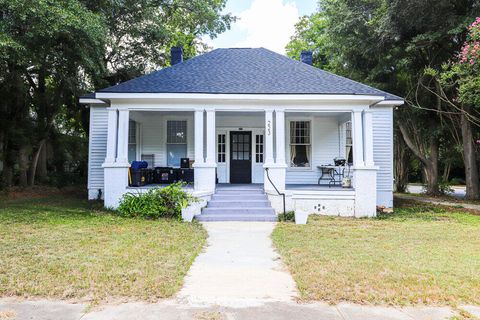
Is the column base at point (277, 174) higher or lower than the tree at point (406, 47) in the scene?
lower

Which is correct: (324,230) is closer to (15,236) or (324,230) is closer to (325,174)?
(325,174)

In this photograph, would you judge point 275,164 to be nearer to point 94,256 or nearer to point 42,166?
point 94,256

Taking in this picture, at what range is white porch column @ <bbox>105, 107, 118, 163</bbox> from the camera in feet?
34.2

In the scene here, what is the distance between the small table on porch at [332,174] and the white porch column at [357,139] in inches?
60.2

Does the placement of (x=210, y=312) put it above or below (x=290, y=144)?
below

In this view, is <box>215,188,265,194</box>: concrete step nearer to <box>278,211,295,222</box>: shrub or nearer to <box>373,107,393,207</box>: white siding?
<box>278,211,295,222</box>: shrub

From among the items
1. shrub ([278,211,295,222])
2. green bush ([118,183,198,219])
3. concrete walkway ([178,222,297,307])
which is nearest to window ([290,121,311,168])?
shrub ([278,211,295,222])

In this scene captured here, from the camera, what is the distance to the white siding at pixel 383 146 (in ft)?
39.9

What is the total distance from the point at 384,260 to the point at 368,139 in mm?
5918

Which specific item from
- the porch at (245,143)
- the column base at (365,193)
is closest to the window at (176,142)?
the porch at (245,143)

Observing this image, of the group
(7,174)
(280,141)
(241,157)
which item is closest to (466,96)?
(280,141)

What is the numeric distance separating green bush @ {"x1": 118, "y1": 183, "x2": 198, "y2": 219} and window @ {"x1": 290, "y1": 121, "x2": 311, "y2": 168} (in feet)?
16.8

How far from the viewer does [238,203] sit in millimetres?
9992

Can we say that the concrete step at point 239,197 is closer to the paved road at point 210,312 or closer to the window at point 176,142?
the window at point 176,142
